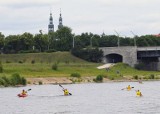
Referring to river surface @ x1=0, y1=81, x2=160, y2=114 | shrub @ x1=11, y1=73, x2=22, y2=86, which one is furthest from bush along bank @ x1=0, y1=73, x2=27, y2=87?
river surface @ x1=0, y1=81, x2=160, y2=114

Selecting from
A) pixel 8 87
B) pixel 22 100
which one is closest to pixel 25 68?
pixel 8 87

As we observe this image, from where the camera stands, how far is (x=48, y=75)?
158 meters

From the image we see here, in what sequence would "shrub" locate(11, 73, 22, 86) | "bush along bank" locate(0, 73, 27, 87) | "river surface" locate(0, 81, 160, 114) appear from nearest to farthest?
"river surface" locate(0, 81, 160, 114) → "bush along bank" locate(0, 73, 27, 87) → "shrub" locate(11, 73, 22, 86)

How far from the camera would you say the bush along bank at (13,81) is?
131000mm

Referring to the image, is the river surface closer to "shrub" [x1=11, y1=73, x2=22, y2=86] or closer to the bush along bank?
the bush along bank

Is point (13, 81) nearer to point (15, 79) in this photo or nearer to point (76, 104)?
point (15, 79)

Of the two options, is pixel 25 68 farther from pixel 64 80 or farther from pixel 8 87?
pixel 8 87

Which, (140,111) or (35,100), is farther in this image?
(35,100)

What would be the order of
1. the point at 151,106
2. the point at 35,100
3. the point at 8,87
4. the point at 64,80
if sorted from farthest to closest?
the point at 64,80 → the point at 8,87 → the point at 35,100 → the point at 151,106

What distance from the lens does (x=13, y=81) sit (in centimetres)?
13338

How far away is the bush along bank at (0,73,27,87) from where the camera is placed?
131000 mm

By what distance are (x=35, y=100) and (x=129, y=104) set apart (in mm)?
16642

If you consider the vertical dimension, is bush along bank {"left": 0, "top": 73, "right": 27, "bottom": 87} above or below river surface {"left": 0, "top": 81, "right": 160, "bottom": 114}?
above

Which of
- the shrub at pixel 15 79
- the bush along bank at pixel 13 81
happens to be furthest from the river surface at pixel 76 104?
the shrub at pixel 15 79
